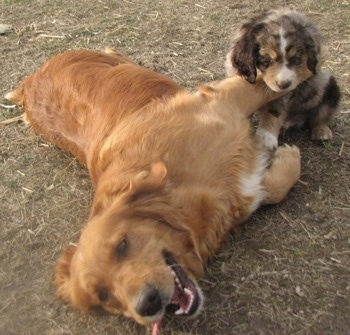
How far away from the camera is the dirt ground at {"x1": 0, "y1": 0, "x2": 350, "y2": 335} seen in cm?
314

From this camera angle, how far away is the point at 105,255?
2.86 metres

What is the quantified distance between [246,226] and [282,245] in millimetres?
272

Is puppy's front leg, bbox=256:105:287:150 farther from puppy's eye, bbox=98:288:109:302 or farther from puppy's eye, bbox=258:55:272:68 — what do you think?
puppy's eye, bbox=98:288:109:302

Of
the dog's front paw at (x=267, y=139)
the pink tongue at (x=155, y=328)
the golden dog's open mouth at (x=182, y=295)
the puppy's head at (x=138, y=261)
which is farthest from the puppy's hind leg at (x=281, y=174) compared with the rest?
the pink tongue at (x=155, y=328)

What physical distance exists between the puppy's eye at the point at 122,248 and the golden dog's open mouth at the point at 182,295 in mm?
212

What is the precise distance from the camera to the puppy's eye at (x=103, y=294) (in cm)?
290

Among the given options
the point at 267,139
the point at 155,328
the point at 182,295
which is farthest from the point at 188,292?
the point at 267,139

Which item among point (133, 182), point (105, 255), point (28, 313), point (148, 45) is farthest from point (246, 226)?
point (148, 45)

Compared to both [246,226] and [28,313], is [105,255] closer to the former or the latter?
[28,313]

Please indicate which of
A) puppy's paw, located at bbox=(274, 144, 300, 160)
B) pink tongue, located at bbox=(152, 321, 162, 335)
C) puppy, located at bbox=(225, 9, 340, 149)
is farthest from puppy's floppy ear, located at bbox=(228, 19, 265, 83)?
pink tongue, located at bbox=(152, 321, 162, 335)

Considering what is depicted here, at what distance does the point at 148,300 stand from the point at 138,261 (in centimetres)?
20

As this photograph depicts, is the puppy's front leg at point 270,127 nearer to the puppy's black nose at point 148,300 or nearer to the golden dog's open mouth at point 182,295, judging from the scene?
the golden dog's open mouth at point 182,295

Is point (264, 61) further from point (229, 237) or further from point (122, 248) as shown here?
point (122, 248)

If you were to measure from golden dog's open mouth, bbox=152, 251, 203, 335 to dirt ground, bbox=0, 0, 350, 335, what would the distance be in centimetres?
15
